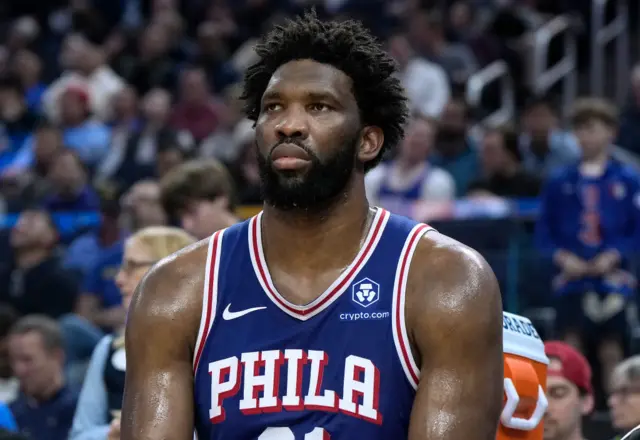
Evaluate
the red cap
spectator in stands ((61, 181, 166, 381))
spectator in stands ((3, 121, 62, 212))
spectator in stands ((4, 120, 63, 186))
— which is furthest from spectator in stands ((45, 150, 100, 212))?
the red cap

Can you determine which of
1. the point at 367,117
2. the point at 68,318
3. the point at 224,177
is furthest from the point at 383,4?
the point at 367,117

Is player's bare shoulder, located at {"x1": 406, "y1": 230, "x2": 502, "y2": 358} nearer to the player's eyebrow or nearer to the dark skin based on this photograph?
the dark skin

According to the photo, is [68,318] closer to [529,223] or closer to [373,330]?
[529,223]

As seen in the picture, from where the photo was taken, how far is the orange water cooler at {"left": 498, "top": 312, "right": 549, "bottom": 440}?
3.54 metres

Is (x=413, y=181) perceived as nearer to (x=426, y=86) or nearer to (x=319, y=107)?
(x=426, y=86)

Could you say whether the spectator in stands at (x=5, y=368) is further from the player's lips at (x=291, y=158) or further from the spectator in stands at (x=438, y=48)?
the spectator in stands at (x=438, y=48)

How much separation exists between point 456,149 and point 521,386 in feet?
21.9

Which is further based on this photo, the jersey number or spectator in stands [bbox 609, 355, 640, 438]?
spectator in stands [bbox 609, 355, 640, 438]

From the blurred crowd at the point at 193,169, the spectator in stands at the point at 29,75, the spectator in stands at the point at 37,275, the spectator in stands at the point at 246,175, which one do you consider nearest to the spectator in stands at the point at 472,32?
the blurred crowd at the point at 193,169

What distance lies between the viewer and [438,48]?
12.4 metres

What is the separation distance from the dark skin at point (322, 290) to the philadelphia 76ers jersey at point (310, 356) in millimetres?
36

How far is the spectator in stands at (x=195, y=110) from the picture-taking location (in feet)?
40.4

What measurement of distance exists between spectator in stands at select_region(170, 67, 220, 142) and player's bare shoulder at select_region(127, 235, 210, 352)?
8.96m

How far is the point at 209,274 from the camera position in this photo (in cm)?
335
